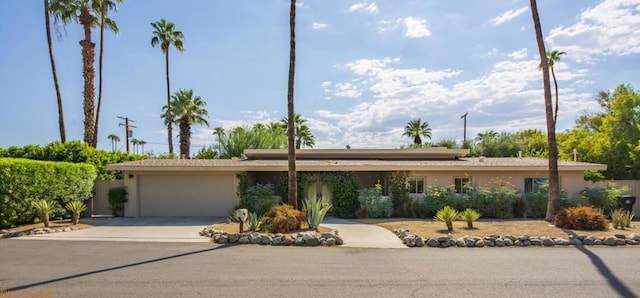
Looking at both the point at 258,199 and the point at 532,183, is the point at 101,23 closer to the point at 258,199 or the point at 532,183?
the point at 258,199

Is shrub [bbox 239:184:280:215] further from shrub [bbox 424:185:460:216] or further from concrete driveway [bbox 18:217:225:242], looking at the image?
shrub [bbox 424:185:460:216]

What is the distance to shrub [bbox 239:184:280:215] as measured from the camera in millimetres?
15375

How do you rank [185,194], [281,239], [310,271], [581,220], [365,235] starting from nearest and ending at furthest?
[310,271], [281,239], [365,235], [581,220], [185,194]

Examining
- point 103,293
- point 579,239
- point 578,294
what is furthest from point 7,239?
point 579,239

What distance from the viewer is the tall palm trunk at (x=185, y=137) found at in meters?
33.5

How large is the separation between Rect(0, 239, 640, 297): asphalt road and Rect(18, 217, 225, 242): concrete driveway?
4.24 feet

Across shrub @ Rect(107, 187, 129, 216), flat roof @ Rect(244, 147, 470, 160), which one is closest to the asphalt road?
shrub @ Rect(107, 187, 129, 216)

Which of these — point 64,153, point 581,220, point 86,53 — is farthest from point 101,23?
point 581,220

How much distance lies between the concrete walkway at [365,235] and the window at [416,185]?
4278mm

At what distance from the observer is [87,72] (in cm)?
2380

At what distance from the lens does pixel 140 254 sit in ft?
29.0

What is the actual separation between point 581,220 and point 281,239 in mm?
9687

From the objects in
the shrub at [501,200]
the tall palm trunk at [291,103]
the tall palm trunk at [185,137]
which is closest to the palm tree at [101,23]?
the tall palm trunk at [185,137]

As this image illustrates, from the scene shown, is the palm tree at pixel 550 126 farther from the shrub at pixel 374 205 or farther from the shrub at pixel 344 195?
the shrub at pixel 344 195
